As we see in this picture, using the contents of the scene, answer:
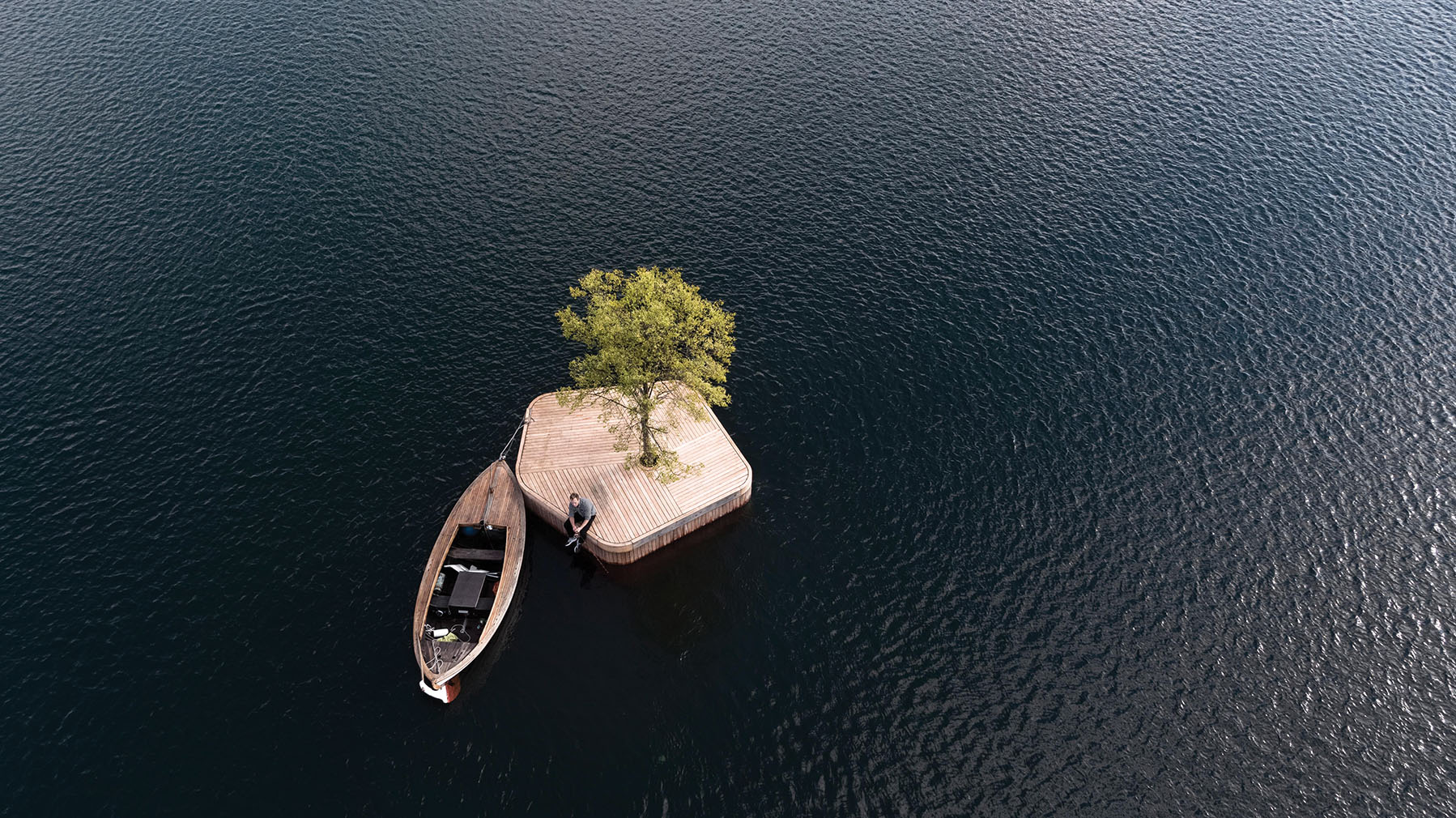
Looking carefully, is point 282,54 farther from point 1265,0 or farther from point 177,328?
point 1265,0

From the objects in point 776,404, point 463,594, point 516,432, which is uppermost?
point 516,432

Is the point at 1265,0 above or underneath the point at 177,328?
underneath

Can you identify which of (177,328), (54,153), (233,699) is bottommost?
(233,699)

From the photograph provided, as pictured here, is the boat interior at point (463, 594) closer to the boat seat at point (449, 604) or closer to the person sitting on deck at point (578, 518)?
the boat seat at point (449, 604)

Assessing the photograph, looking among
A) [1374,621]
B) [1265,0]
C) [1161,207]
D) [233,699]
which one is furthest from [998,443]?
[1265,0]

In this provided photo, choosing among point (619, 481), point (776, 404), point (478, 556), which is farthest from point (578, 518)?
point (776, 404)

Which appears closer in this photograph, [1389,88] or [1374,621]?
[1374,621]

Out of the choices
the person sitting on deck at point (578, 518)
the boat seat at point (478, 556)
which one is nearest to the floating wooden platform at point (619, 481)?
the person sitting on deck at point (578, 518)

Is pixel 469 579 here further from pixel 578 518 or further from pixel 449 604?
pixel 578 518
